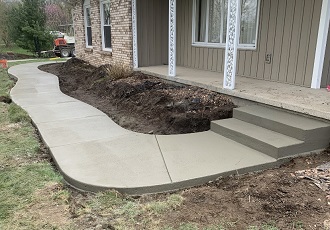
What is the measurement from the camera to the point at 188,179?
3.17 meters

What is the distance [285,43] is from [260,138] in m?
2.89

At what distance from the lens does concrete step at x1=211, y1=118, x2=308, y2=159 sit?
366 cm

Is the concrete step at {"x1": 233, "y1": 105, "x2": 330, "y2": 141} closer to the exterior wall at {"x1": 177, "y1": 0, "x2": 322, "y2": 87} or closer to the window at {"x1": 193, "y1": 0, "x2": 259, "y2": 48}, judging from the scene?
the exterior wall at {"x1": 177, "y1": 0, "x2": 322, "y2": 87}

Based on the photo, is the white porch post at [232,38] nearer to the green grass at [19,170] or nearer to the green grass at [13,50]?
the green grass at [19,170]

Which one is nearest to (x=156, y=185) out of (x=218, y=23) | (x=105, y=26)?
(x=218, y=23)

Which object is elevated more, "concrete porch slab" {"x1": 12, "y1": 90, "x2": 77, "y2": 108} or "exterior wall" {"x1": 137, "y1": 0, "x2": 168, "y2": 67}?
"exterior wall" {"x1": 137, "y1": 0, "x2": 168, "y2": 67}

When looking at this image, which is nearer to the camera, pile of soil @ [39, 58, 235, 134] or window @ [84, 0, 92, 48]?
pile of soil @ [39, 58, 235, 134]

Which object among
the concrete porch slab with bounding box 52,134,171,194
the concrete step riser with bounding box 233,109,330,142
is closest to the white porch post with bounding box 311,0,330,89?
the concrete step riser with bounding box 233,109,330,142

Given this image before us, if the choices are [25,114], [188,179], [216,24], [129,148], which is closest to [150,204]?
[188,179]

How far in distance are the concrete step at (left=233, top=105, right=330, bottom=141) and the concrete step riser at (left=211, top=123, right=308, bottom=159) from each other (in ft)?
0.66

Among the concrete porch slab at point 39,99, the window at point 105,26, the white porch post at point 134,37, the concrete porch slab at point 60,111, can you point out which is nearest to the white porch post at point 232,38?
the concrete porch slab at point 60,111

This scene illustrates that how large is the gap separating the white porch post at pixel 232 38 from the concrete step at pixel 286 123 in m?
0.89

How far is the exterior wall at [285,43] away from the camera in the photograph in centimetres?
543

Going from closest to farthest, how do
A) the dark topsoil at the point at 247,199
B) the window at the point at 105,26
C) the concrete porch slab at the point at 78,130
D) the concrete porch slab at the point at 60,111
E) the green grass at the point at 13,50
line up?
1. the dark topsoil at the point at 247,199
2. the concrete porch slab at the point at 78,130
3. the concrete porch slab at the point at 60,111
4. the window at the point at 105,26
5. the green grass at the point at 13,50
